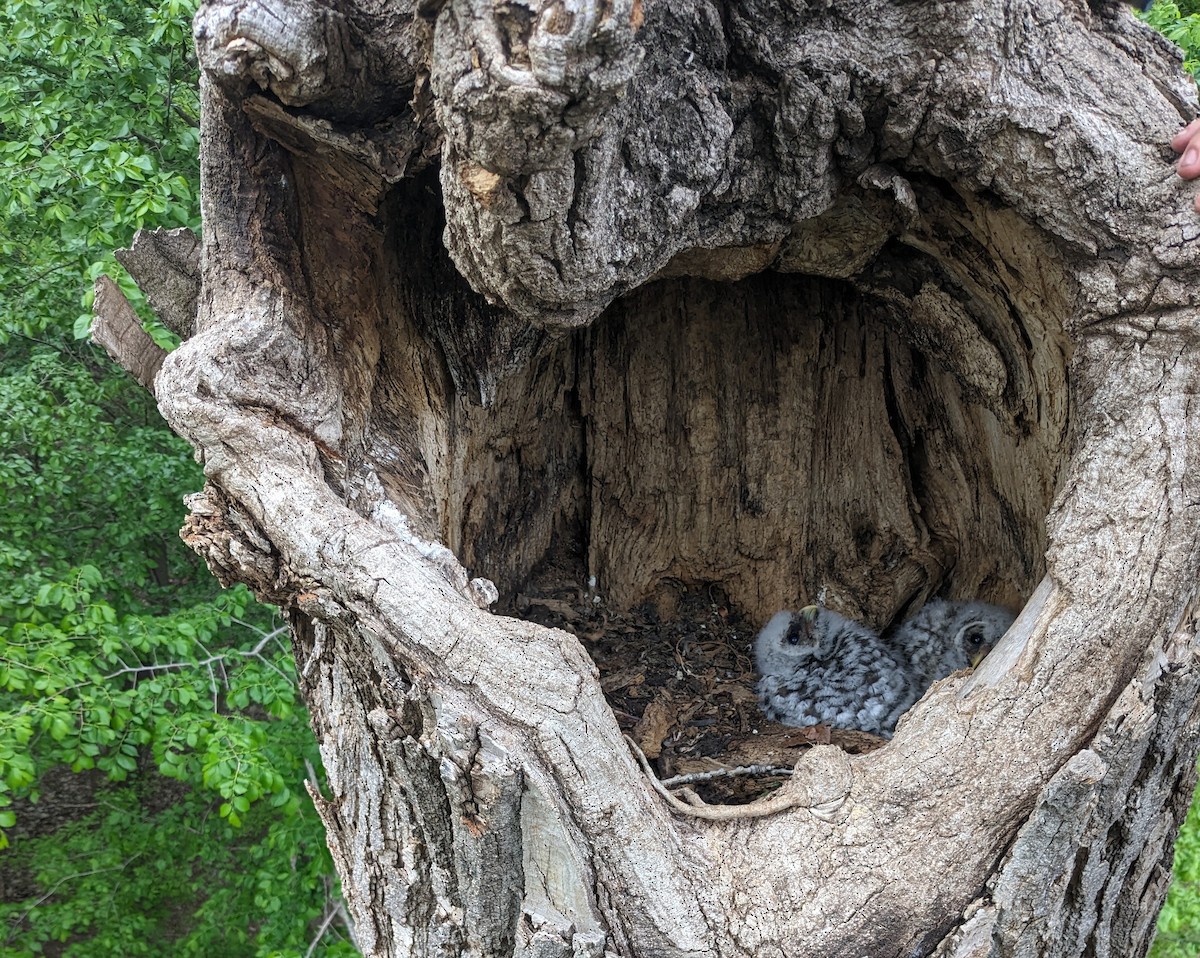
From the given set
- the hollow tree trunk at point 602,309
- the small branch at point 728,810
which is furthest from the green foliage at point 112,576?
the small branch at point 728,810

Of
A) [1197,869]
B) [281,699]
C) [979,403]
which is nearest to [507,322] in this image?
[979,403]

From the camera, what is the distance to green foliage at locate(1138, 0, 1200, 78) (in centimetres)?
355

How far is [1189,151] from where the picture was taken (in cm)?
168

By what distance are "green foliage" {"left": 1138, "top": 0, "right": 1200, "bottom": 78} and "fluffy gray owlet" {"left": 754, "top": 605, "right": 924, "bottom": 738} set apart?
263 cm

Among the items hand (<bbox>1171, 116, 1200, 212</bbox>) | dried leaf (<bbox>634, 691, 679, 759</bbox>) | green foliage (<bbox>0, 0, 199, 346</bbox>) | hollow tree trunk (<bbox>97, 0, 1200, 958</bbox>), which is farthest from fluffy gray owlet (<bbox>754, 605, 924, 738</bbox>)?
green foliage (<bbox>0, 0, 199, 346</bbox>)

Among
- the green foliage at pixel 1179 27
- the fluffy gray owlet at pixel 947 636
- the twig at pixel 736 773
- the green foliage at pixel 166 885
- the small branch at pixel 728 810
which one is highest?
the green foliage at pixel 1179 27

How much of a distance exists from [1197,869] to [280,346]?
3.92 metres

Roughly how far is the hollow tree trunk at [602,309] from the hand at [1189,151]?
0.16 ft

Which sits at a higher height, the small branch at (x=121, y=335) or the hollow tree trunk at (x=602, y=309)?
the hollow tree trunk at (x=602, y=309)

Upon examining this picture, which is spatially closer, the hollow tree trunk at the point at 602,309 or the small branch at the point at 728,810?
the hollow tree trunk at the point at 602,309

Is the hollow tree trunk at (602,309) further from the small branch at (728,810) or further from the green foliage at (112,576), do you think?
the green foliage at (112,576)

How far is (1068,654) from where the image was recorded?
1571mm

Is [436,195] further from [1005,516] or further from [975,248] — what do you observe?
[1005,516]

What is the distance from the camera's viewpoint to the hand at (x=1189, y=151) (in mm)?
1669
